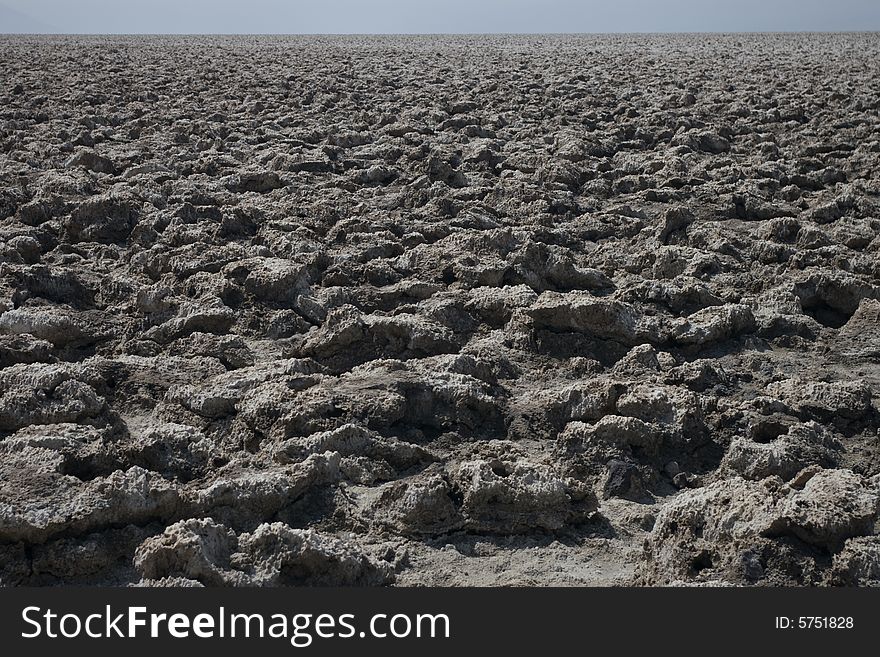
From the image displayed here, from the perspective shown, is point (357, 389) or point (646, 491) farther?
point (357, 389)

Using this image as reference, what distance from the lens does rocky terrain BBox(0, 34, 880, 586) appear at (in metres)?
2.57

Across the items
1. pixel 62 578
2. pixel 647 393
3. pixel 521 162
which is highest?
pixel 521 162

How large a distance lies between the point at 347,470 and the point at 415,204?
3351 mm

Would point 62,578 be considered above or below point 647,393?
below

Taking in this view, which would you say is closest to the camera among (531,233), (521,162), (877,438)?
(877,438)

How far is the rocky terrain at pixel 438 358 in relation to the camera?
257 centimetres

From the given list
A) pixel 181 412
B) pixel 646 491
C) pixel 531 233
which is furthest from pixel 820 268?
pixel 181 412

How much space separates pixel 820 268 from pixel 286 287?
2.76 m

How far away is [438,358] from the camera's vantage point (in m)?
3.79

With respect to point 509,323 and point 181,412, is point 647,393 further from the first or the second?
point 181,412

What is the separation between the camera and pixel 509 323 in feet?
13.6

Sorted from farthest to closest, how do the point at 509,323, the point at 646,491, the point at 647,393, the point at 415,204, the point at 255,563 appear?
the point at 415,204
the point at 509,323
the point at 647,393
the point at 646,491
the point at 255,563

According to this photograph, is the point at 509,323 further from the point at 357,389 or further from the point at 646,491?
the point at 646,491

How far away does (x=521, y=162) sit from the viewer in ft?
23.6
